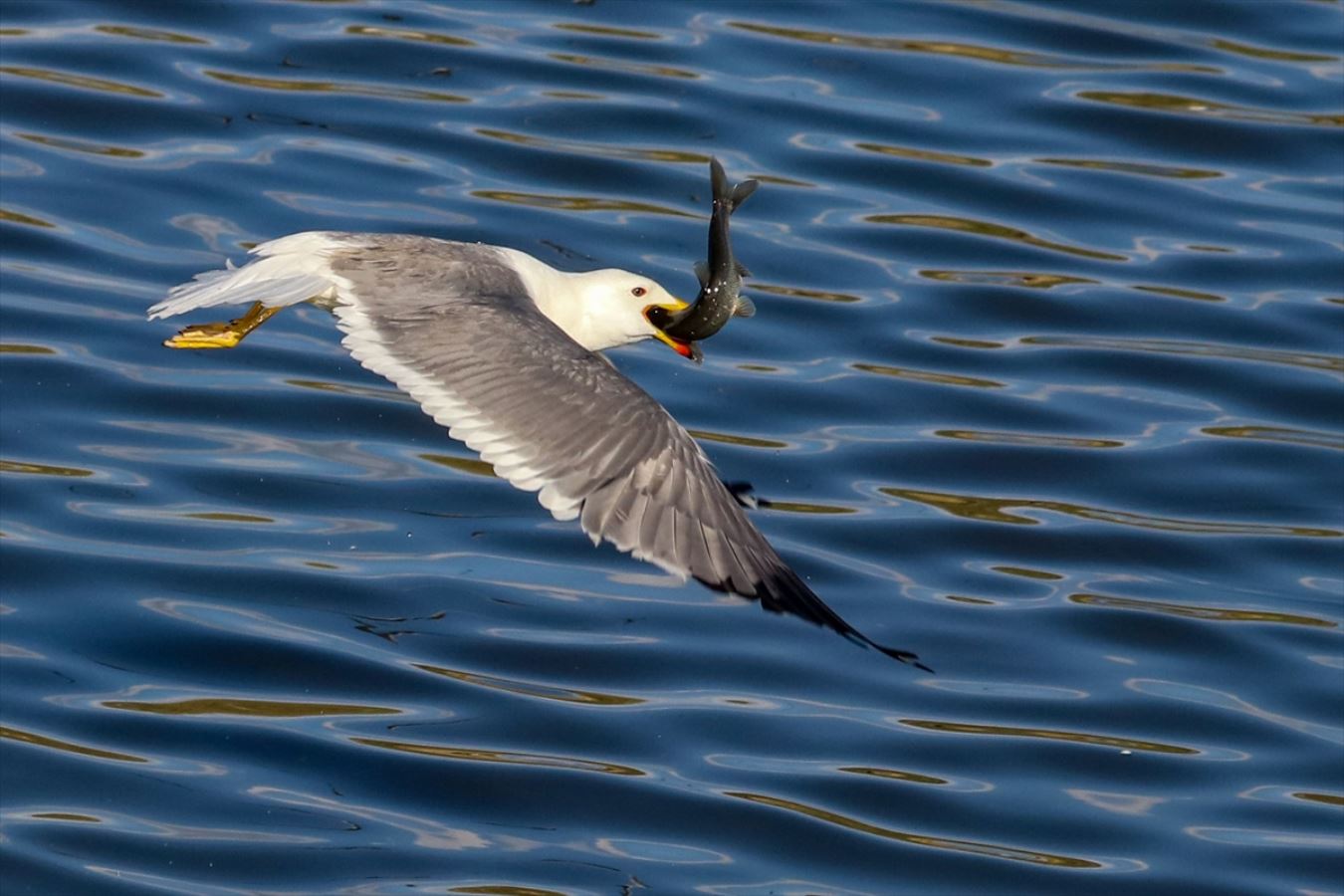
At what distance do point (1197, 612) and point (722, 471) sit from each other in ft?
6.86

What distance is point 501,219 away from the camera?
12.4m

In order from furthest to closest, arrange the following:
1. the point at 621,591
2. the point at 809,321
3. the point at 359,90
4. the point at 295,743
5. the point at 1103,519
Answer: the point at 359,90 < the point at 809,321 < the point at 1103,519 < the point at 621,591 < the point at 295,743

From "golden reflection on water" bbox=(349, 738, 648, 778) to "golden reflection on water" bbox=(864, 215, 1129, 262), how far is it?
4.60m

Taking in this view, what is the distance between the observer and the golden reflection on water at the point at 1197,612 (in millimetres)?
10523

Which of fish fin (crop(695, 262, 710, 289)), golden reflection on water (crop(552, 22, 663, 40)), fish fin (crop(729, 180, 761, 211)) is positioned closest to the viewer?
fish fin (crop(729, 180, 761, 211))

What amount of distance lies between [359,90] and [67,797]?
18.9 feet

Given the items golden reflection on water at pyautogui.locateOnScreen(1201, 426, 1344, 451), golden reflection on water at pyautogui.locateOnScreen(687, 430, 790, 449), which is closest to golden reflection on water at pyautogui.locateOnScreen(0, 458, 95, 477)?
golden reflection on water at pyautogui.locateOnScreen(687, 430, 790, 449)

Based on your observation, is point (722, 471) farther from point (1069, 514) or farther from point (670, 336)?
→ point (670, 336)

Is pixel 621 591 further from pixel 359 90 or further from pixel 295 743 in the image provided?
pixel 359 90

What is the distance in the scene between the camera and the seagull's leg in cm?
800

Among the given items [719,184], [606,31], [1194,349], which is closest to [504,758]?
[719,184]

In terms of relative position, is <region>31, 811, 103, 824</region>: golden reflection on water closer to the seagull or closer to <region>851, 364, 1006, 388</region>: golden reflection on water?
the seagull

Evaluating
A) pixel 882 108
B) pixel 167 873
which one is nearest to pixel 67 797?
pixel 167 873

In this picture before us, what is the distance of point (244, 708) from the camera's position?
9.49 metres
